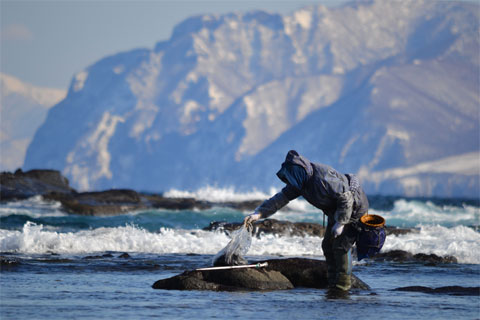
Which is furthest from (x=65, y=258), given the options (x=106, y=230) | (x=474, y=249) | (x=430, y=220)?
(x=430, y=220)

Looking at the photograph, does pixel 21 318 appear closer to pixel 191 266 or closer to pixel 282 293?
pixel 282 293

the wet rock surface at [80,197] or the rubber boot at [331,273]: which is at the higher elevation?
the wet rock surface at [80,197]

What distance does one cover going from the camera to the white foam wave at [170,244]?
1694 centimetres

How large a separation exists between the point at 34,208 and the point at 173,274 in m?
23.4

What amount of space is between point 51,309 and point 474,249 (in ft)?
38.0

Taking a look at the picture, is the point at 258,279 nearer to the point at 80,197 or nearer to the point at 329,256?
the point at 329,256

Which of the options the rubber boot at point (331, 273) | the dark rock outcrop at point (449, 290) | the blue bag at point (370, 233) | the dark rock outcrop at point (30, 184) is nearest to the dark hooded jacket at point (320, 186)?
the blue bag at point (370, 233)

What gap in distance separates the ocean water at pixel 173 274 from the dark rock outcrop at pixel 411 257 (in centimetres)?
41

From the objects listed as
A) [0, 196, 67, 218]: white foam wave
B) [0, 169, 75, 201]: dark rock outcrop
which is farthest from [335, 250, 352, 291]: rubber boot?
[0, 169, 75, 201]: dark rock outcrop

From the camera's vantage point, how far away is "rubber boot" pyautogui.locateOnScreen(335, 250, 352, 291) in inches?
392

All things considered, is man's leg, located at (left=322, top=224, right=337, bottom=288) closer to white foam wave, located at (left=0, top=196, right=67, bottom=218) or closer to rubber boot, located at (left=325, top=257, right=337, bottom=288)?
rubber boot, located at (left=325, top=257, right=337, bottom=288)

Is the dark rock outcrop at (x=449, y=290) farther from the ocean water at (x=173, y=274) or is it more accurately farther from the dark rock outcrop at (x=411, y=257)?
the dark rock outcrop at (x=411, y=257)

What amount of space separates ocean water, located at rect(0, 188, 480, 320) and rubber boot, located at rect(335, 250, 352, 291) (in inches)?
8.9

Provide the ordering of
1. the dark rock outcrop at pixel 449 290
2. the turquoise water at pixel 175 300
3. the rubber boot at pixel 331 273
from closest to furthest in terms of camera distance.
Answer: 1. the turquoise water at pixel 175 300
2. the rubber boot at pixel 331 273
3. the dark rock outcrop at pixel 449 290
